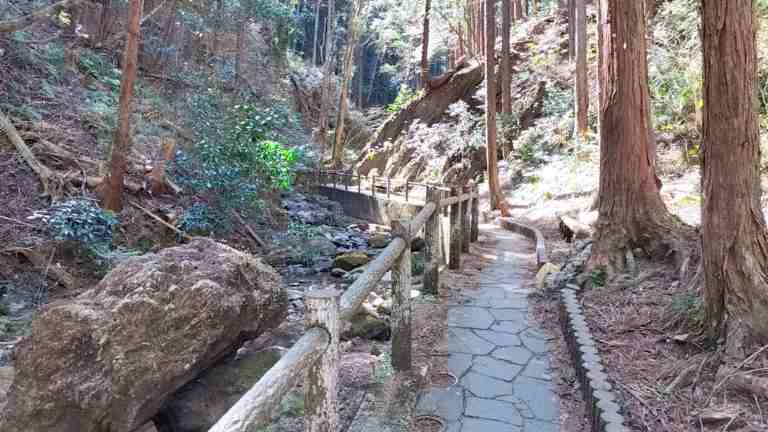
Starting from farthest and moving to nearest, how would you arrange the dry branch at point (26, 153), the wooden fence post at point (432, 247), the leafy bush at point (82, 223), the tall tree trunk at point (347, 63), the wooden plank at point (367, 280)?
the tall tree trunk at point (347, 63)
the dry branch at point (26, 153)
the leafy bush at point (82, 223)
the wooden fence post at point (432, 247)
the wooden plank at point (367, 280)

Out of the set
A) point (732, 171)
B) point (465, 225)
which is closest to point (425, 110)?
point (465, 225)

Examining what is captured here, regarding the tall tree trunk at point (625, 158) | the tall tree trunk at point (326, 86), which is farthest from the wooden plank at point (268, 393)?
the tall tree trunk at point (326, 86)

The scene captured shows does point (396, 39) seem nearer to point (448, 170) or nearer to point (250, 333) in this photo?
point (448, 170)

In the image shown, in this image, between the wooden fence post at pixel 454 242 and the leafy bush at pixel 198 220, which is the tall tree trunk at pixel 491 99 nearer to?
the wooden fence post at pixel 454 242

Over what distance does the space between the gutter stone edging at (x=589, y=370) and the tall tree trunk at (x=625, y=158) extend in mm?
1013

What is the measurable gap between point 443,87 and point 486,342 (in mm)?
20203

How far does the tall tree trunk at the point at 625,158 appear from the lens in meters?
5.60

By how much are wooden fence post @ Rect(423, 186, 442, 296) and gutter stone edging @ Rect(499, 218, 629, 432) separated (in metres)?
1.22

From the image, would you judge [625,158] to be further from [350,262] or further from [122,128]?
[122,128]

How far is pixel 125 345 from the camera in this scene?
3.08 meters

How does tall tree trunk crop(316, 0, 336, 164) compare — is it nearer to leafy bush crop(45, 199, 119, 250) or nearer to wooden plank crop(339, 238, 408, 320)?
leafy bush crop(45, 199, 119, 250)

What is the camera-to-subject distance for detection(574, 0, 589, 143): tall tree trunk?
13953 millimetres

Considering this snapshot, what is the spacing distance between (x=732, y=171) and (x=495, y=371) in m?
2.04

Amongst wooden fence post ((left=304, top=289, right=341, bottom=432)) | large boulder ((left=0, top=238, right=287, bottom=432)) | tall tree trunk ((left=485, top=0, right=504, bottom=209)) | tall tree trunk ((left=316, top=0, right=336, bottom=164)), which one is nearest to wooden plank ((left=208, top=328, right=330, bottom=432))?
wooden fence post ((left=304, top=289, right=341, bottom=432))
